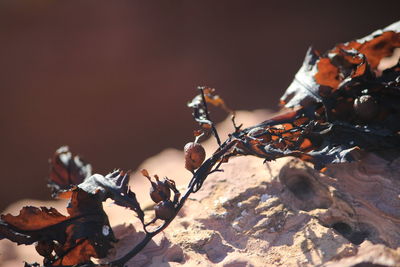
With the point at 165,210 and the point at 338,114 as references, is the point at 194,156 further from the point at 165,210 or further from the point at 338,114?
the point at 338,114

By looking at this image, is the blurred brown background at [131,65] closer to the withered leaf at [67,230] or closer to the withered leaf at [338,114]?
the withered leaf at [338,114]

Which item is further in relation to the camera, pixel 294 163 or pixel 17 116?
pixel 17 116

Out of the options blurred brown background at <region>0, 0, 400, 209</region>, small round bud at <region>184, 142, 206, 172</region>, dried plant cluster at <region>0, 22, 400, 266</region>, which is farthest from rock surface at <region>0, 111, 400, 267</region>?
blurred brown background at <region>0, 0, 400, 209</region>

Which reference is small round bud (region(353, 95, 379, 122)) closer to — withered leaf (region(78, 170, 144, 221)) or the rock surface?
the rock surface

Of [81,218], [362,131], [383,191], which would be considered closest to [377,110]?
[362,131]

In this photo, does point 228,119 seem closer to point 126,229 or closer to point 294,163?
point 294,163

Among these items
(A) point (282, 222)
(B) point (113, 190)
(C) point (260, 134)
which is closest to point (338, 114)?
(C) point (260, 134)
